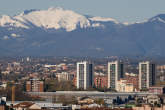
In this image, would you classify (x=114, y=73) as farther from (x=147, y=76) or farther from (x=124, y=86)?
(x=124, y=86)

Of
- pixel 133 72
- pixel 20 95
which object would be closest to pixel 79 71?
pixel 133 72

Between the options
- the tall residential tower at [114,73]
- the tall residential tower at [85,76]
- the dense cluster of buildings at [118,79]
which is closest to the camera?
the tall residential tower at [85,76]

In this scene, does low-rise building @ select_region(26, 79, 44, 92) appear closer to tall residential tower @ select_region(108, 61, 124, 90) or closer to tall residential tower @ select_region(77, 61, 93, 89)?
tall residential tower @ select_region(77, 61, 93, 89)

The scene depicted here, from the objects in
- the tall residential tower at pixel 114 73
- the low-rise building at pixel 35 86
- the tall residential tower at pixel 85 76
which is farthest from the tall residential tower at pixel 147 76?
the low-rise building at pixel 35 86

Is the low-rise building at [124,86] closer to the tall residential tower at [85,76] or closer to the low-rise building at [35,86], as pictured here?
the tall residential tower at [85,76]

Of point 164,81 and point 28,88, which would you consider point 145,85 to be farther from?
point 28,88

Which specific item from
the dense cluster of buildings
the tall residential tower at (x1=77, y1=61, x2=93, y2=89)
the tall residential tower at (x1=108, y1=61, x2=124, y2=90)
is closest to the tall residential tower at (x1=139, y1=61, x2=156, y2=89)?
the dense cluster of buildings

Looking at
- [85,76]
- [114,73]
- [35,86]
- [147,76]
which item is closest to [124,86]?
[147,76]

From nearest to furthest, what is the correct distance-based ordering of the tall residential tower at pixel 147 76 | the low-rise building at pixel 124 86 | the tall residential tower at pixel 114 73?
the low-rise building at pixel 124 86 < the tall residential tower at pixel 147 76 < the tall residential tower at pixel 114 73
